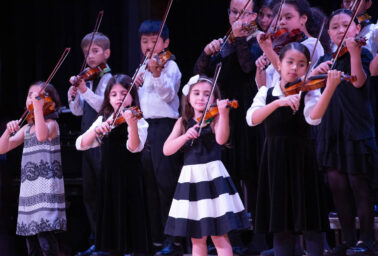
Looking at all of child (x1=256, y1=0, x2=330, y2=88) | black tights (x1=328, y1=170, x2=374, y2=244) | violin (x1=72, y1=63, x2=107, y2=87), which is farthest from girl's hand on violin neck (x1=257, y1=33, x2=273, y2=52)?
violin (x1=72, y1=63, x2=107, y2=87)

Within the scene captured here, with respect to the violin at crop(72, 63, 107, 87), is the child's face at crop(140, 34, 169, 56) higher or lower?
higher

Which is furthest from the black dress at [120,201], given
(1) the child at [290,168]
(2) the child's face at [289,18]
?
(2) the child's face at [289,18]

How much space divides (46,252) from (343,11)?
7.29ft

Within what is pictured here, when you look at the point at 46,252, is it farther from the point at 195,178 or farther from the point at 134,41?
the point at 134,41

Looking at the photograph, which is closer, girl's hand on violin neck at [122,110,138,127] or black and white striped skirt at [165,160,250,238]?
black and white striped skirt at [165,160,250,238]

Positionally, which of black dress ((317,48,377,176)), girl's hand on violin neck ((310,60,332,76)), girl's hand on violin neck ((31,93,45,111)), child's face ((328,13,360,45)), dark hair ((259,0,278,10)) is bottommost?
black dress ((317,48,377,176))

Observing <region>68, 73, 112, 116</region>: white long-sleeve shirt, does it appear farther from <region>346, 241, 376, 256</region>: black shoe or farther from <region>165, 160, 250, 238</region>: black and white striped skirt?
<region>346, 241, 376, 256</region>: black shoe

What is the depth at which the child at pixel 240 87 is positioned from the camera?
3635mm

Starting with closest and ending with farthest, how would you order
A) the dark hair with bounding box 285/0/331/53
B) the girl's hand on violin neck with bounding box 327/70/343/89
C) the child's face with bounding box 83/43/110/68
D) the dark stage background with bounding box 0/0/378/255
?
the girl's hand on violin neck with bounding box 327/70/343/89, the dark hair with bounding box 285/0/331/53, the child's face with bounding box 83/43/110/68, the dark stage background with bounding box 0/0/378/255

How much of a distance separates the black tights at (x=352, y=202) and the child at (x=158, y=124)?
1.02 m

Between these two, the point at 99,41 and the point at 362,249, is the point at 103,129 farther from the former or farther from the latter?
the point at 362,249

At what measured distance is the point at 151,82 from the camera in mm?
3922

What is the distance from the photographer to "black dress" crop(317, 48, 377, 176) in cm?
319

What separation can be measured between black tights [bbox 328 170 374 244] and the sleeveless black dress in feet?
1.88
